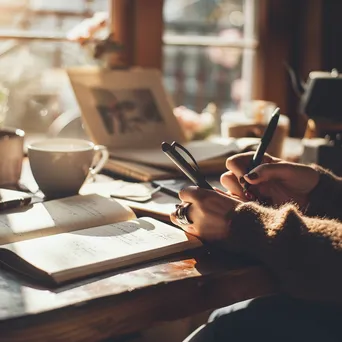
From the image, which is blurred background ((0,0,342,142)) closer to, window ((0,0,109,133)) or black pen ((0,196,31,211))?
window ((0,0,109,133))

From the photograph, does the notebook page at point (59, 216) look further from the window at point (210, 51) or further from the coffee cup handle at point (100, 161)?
the window at point (210, 51)

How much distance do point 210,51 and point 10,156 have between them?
1.07 meters

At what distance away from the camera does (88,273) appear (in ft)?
2.49

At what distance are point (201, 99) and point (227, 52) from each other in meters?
0.20

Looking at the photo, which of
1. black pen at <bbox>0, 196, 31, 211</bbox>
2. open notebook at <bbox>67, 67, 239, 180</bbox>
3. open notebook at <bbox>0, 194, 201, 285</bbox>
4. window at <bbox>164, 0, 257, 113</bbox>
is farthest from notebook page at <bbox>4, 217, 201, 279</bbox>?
window at <bbox>164, 0, 257, 113</bbox>

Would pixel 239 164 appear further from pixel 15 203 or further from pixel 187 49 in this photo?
pixel 187 49

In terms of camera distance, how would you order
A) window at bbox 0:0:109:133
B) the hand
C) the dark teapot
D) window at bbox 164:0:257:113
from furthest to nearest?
window at bbox 164:0:257:113
window at bbox 0:0:109:133
the dark teapot
the hand

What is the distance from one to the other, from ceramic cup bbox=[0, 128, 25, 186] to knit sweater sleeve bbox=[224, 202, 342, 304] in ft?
1.64

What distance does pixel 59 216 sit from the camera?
0.97 m

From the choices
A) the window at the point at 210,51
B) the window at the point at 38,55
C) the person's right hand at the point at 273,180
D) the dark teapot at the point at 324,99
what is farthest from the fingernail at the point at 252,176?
the window at the point at 210,51

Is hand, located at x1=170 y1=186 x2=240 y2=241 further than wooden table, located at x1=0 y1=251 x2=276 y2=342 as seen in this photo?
Yes

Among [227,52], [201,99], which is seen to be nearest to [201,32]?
[227,52]

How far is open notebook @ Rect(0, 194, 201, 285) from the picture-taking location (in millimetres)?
767

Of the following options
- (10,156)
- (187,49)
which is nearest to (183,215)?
(10,156)
